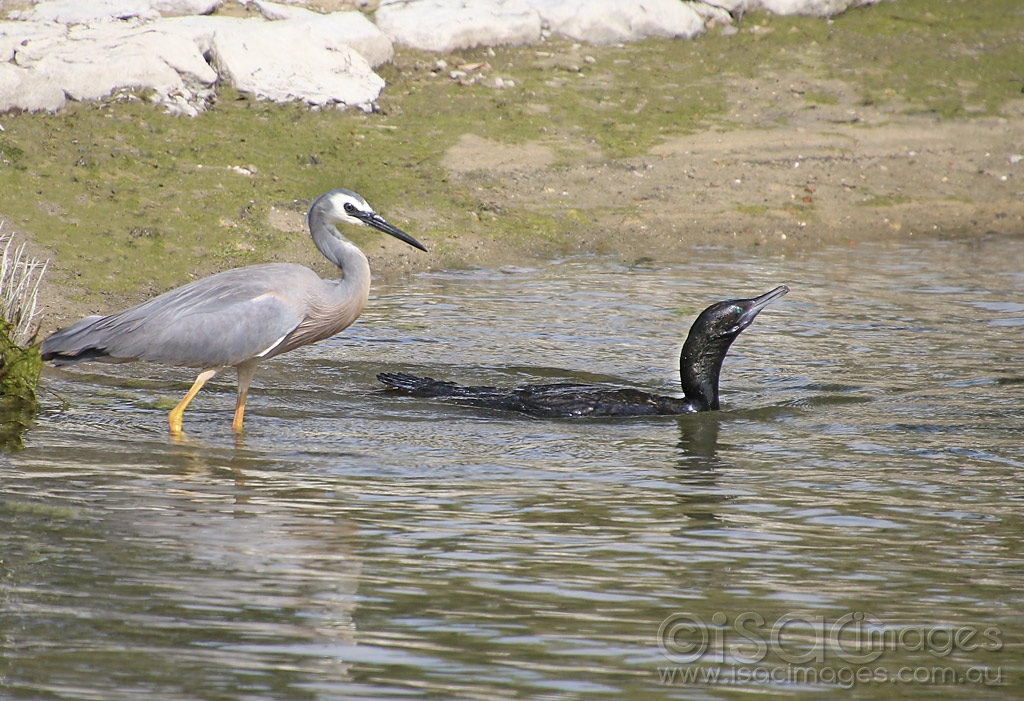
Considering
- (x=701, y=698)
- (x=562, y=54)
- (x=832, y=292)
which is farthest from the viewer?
(x=562, y=54)

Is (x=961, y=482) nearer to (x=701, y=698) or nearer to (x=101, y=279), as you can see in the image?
(x=701, y=698)

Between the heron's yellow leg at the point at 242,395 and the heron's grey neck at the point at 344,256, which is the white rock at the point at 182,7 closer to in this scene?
the heron's grey neck at the point at 344,256

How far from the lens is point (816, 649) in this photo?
15.3 feet

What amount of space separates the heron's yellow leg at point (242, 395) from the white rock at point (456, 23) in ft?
30.1

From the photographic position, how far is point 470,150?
1509 cm

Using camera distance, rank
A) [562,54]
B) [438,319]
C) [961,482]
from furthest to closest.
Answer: [562,54]
[438,319]
[961,482]

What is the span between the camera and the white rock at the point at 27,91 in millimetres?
13547

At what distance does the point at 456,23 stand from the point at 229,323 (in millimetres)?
9717

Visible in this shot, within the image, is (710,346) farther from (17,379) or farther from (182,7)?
(182,7)

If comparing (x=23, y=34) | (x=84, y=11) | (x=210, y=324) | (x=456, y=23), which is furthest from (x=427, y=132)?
(x=210, y=324)

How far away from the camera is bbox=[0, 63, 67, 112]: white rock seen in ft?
44.4

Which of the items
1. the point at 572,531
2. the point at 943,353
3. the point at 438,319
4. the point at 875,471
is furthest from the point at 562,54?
the point at 572,531

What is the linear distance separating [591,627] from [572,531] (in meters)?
1.20

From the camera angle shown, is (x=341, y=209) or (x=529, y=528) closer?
(x=529, y=528)
